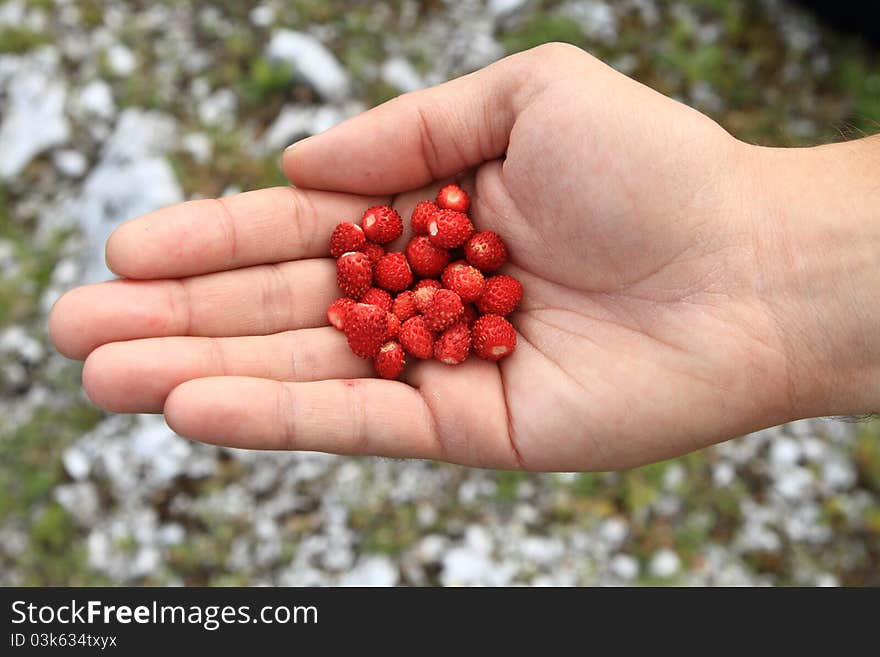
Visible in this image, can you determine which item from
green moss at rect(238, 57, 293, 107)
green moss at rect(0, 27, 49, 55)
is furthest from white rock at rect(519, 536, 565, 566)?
green moss at rect(0, 27, 49, 55)

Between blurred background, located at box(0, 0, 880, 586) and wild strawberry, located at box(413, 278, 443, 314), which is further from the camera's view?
blurred background, located at box(0, 0, 880, 586)

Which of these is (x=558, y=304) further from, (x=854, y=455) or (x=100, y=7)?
(x=100, y=7)

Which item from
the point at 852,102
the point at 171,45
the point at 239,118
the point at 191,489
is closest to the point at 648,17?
the point at 852,102

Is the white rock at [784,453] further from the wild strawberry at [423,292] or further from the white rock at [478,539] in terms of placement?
the wild strawberry at [423,292]

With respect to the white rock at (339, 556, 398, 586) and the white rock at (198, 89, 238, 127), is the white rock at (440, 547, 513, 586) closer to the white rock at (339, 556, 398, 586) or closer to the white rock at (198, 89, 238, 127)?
the white rock at (339, 556, 398, 586)

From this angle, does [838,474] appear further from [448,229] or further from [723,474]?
[448,229]

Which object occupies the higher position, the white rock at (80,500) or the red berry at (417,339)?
the red berry at (417,339)

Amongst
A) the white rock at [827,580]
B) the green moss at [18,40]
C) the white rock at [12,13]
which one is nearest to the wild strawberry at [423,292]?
the white rock at [827,580]

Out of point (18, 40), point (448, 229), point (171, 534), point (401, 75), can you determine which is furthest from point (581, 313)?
point (18, 40)
